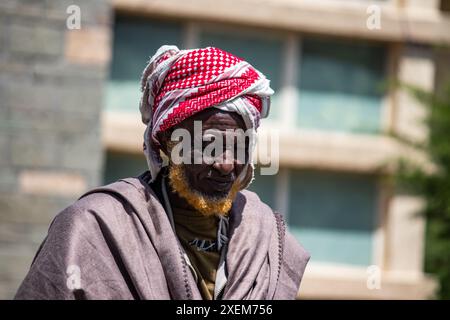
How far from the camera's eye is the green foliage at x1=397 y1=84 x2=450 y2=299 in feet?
29.6

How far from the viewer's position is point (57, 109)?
8.09m

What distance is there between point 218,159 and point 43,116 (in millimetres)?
4800

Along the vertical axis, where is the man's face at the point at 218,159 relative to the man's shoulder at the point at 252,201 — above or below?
above

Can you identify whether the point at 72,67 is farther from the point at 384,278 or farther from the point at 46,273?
the point at 46,273

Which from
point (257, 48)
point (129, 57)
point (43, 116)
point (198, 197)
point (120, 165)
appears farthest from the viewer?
point (257, 48)

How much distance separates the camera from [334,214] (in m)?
9.54

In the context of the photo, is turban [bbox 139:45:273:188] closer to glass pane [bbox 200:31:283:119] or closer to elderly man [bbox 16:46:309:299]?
elderly man [bbox 16:46:309:299]

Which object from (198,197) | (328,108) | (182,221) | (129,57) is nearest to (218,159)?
(198,197)

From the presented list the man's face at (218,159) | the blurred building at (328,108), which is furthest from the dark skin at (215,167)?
the blurred building at (328,108)

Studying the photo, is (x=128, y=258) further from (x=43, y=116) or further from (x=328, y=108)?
(x=328, y=108)

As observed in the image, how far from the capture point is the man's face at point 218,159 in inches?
138

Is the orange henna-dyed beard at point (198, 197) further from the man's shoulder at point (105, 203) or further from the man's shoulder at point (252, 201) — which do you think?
the man's shoulder at point (252, 201)

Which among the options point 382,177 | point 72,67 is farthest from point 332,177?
point 72,67

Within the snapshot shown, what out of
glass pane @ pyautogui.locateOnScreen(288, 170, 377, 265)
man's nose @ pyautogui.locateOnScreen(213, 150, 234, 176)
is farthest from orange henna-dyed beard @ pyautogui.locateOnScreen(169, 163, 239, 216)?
glass pane @ pyautogui.locateOnScreen(288, 170, 377, 265)
